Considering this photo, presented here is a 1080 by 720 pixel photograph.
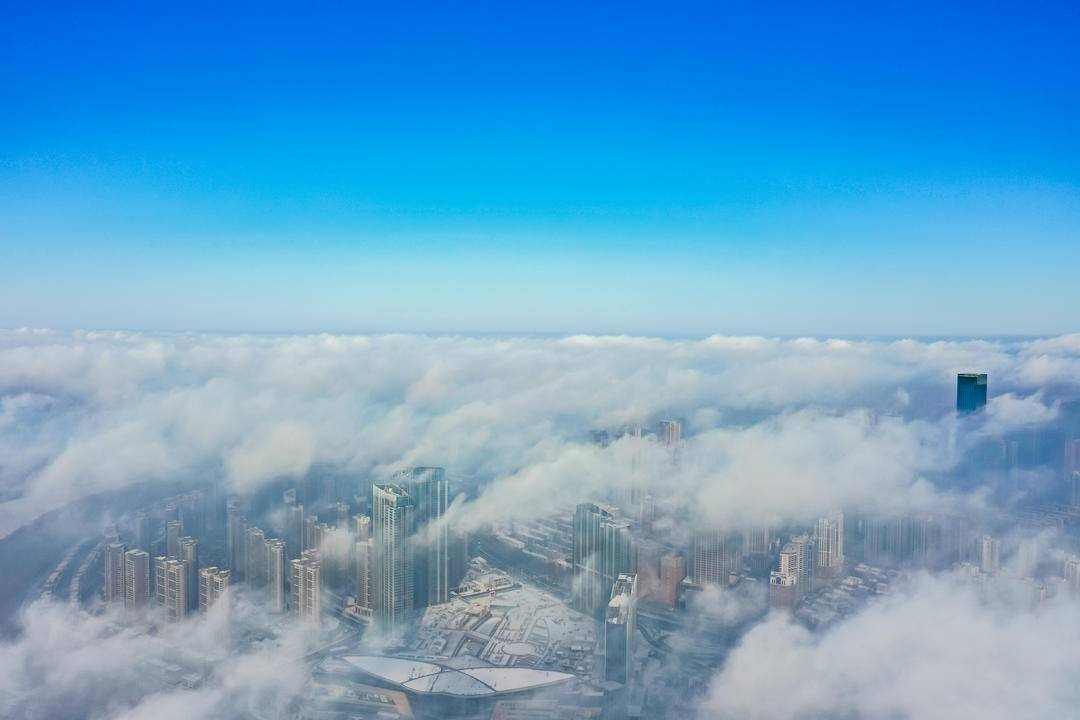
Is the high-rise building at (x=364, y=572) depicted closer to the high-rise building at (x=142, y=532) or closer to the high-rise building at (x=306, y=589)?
the high-rise building at (x=306, y=589)

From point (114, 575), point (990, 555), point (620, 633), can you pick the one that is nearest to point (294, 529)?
point (114, 575)

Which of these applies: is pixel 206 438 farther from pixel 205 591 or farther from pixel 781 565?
pixel 781 565

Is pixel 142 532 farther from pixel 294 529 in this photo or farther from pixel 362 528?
pixel 362 528

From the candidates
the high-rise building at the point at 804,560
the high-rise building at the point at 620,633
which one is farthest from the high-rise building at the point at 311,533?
the high-rise building at the point at 804,560

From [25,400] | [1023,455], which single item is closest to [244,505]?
[25,400]

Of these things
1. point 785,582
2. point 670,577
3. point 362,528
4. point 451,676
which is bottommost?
point 451,676

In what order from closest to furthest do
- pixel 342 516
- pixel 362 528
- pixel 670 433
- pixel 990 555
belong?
pixel 990 555 → pixel 362 528 → pixel 342 516 → pixel 670 433
